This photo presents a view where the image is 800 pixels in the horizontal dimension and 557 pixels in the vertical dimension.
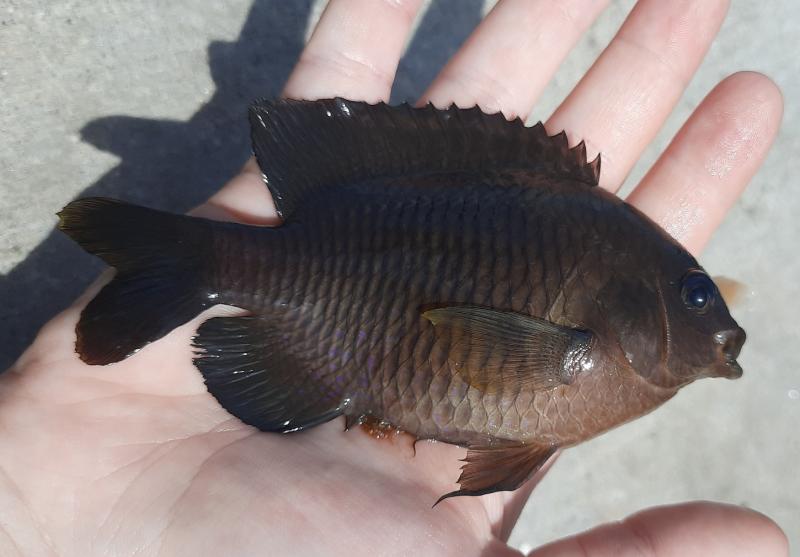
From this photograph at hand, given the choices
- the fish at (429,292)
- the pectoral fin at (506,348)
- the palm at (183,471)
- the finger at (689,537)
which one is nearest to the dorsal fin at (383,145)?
the fish at (429,292)

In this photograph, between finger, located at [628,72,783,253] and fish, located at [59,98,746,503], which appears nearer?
fish, located at [59,98,746,503]

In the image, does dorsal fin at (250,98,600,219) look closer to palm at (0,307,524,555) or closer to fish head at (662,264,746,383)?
fish head at (662,264,746,383)

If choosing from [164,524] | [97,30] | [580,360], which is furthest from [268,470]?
[97,30]

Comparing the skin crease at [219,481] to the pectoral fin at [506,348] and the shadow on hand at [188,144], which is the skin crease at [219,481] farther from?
the shadow on hand at [188,144]

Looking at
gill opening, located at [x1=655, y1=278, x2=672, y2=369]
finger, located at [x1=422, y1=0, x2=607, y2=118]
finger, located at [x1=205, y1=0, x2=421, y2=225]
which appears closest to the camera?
gill opening, located at [x1=655, y1=278, x2=672, y2=369]

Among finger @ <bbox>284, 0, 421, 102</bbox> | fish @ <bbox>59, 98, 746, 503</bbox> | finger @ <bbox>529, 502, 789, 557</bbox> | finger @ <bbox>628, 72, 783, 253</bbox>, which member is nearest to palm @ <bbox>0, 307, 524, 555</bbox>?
fish @ <bbox>59, 98, 746, 503</bbox>

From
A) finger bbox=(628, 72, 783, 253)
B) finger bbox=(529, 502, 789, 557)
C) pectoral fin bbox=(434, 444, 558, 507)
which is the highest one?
finger bbox=(628, 72, 783, 253)
